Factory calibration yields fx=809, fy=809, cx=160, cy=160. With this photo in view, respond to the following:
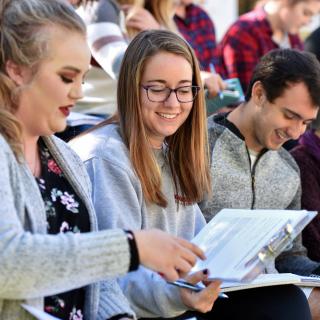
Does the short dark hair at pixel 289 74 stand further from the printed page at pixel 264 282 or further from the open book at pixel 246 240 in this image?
the open book at pixel 246 240

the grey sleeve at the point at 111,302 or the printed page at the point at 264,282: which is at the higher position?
the grey sleeve at the point at 111,302

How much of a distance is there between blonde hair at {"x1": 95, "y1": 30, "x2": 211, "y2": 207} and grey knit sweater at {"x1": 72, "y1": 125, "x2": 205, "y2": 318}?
0.04 metres

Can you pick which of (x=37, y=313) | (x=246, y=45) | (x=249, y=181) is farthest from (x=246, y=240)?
(x=246, y=45)

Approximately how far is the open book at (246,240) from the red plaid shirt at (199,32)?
2567 mm

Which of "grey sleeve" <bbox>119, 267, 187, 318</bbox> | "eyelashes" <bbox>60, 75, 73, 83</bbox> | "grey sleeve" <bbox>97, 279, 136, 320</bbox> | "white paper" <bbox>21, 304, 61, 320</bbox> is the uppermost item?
"eyelashes" <bbox>60, 75, 73, 83</bbox>

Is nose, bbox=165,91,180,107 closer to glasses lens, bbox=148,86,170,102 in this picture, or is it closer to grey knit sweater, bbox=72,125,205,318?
glasses lens, bbox=148,86,170,102

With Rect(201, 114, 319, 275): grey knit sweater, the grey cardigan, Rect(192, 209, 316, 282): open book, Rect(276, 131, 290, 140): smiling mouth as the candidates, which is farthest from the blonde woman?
Rect(276, 131, 290, 140): smiling mouth

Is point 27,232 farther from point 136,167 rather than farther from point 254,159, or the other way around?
point 254,159

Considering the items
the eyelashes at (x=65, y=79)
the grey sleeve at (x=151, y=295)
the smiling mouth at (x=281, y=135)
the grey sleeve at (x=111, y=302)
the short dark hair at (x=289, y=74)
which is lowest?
the grey sleeve at (x=151, y=295)

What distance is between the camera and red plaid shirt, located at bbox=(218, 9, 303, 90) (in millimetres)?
4543

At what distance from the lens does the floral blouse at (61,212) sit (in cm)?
188

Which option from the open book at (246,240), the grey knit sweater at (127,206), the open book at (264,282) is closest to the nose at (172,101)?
the grey knit sweater at (127,206)

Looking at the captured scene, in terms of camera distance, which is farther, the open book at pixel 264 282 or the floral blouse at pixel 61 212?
the open book at pixel 264 282

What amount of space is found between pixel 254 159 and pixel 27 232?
1.57m
